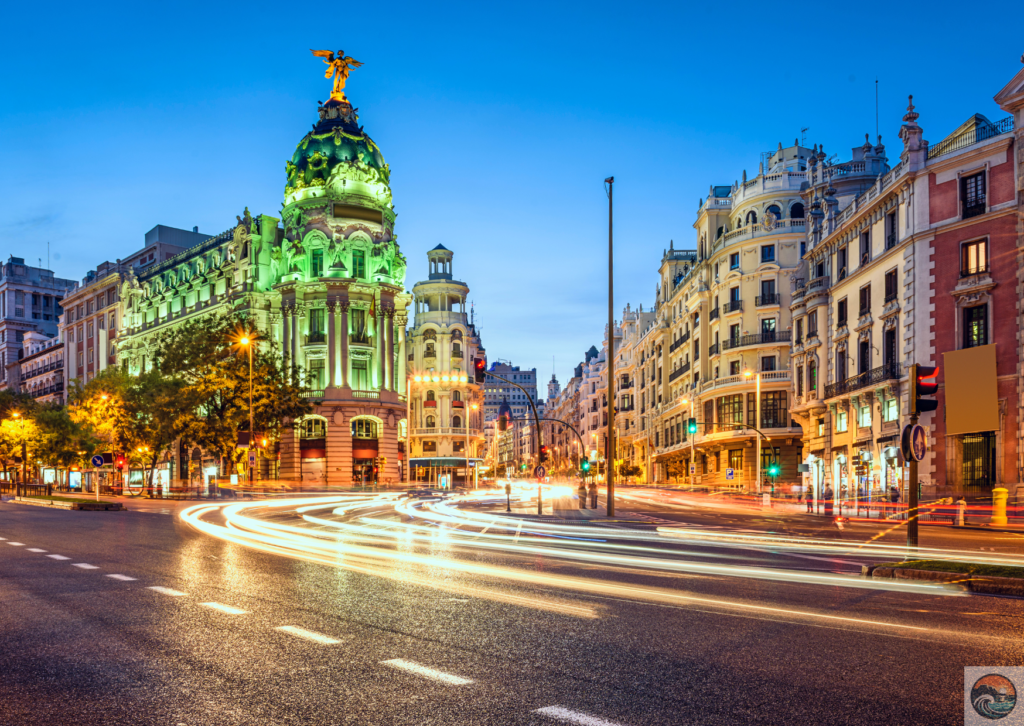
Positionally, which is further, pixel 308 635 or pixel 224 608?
pixel 224 608

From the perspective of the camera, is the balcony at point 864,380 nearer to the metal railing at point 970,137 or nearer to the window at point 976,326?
the window at point 976,326

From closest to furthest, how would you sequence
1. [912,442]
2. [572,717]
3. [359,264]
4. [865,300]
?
1. [572,717]
2. [912,442]
3. [865,300]
4. [359,264]

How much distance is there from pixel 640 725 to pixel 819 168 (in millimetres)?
63284

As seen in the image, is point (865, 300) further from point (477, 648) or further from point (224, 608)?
point (477, 648)

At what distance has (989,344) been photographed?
36500 millimetres

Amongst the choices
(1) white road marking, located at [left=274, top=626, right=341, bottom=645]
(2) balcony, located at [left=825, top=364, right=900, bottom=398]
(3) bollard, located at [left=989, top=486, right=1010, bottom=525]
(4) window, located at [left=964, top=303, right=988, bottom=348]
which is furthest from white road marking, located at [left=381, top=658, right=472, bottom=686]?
(2) balcony, located at [left=825, top=364, right=900, bottom=398]

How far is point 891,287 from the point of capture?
142 feet

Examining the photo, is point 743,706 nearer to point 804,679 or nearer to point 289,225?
point 804,679

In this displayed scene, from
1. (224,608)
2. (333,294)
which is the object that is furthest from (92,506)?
(333,294)

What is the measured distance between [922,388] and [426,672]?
1188cm

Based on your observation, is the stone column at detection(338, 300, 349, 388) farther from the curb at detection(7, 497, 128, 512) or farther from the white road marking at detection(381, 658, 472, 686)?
the white road marking at detection(381, 658, 472, 686)

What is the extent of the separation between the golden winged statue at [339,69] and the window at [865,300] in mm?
50163

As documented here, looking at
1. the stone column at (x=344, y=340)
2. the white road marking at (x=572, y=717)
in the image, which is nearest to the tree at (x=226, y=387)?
the stone column at (x=344, y=340)
